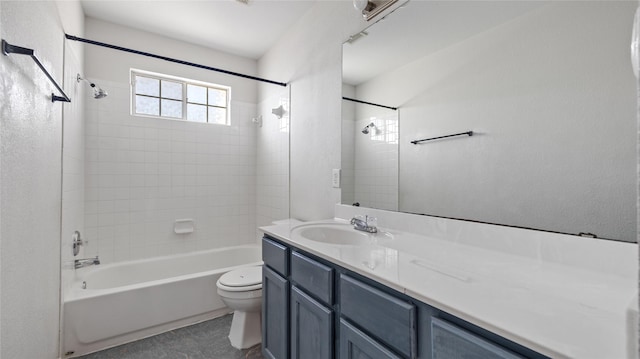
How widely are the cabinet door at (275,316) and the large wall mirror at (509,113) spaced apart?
73 cm

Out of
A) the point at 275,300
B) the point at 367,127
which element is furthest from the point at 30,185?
the point at 367,127

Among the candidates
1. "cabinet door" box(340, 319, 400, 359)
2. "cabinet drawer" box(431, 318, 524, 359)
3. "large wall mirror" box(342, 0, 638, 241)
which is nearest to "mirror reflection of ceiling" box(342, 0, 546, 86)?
"large wall mirror" box(342, 0, 638, 241)

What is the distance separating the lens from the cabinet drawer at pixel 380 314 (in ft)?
2.53

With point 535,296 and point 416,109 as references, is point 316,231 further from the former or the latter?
point 535,296

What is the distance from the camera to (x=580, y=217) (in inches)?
→ 35.0

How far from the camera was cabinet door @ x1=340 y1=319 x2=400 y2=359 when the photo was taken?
85cm

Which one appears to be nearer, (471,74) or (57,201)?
(471,74)

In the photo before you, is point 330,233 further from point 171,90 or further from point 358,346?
point 171,90

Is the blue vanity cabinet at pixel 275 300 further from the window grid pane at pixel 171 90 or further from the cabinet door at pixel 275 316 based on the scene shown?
the window grid pane at pixel 171 90

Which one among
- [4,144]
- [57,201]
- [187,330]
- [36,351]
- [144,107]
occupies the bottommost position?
[187,330]

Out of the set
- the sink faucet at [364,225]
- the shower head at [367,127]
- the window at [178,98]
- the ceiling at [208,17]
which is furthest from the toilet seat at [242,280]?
the ceiling at [208,17]

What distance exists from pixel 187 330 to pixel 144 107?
210cm

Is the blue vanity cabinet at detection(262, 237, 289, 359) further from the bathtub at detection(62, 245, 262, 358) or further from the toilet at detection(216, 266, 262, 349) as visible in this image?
the bathtub at detection(62, 245, 262, 358)

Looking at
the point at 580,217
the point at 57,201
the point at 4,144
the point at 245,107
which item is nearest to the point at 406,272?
the point at 580,217
